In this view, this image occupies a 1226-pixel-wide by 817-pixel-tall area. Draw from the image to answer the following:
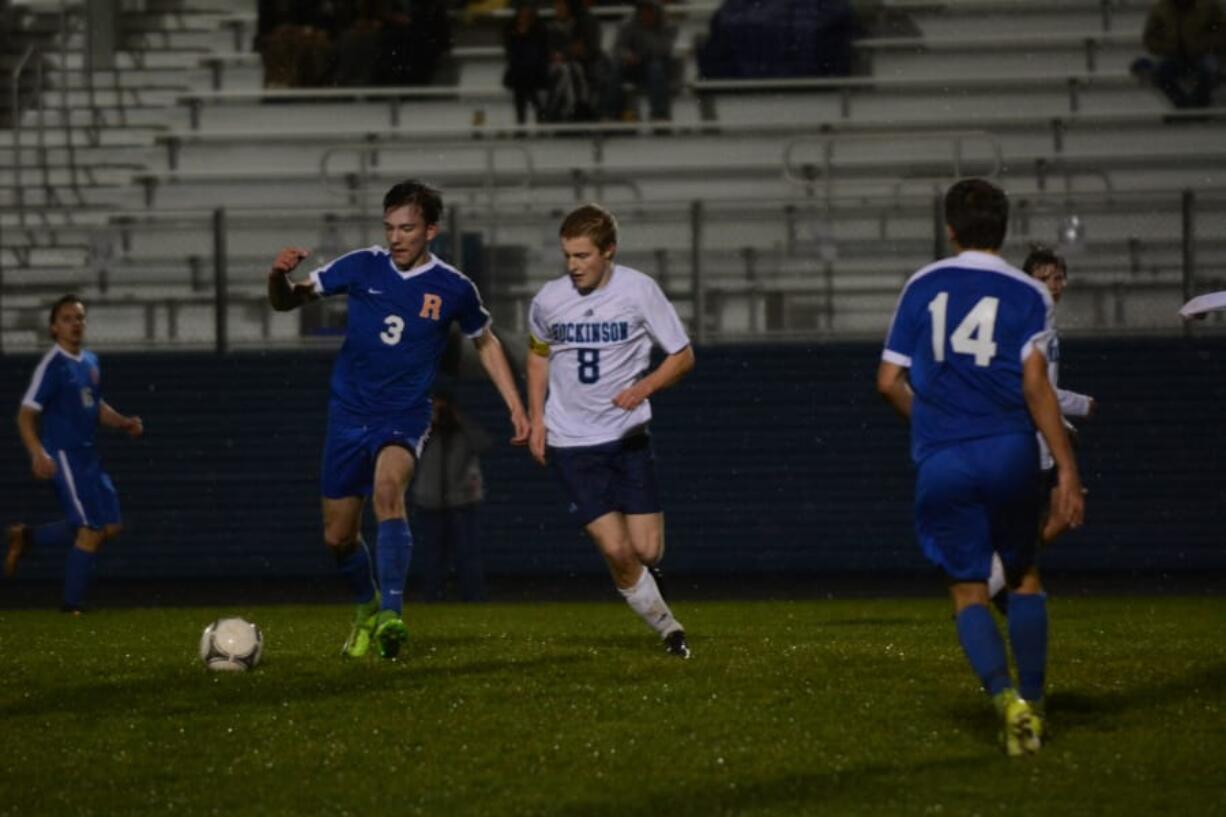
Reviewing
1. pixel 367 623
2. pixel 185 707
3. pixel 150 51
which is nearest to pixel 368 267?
pixel 367 623

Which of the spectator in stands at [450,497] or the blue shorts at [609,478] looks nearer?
the blue shorts at [609,478]

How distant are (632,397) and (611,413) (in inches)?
13.2

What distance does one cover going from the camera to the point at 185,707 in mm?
9031

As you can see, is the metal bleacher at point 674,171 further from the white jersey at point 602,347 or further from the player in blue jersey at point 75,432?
the white jersey at point 602,347

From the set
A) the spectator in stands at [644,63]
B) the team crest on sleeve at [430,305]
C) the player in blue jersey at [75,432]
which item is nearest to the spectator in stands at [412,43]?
the spectator in stands at [644,63]

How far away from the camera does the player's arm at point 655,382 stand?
1012 centimetres

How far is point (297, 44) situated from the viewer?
80.6 ft

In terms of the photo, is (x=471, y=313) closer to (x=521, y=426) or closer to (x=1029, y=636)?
(x=521, y=426)

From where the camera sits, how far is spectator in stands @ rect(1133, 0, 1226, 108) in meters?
22.2

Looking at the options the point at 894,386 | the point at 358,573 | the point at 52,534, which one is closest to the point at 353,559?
the point at 358,573

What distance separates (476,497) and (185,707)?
907 centimetres

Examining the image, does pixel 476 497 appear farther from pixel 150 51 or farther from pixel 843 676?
pixel 150 51

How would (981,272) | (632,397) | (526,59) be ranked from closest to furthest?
(981,272) < (632,397) < (526,59)

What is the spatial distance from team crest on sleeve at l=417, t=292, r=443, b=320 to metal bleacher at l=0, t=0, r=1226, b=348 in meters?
9.30
